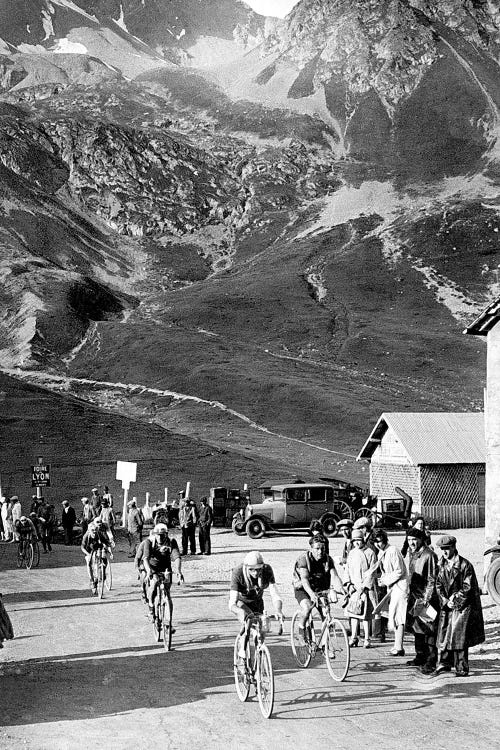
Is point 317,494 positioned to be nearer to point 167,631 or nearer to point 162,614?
point 162,614

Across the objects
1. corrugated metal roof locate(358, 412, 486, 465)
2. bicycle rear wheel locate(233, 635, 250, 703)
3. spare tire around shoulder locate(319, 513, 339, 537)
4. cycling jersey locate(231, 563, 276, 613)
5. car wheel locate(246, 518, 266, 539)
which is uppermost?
corrugated metal roof locate(358, 412, 486, 465)

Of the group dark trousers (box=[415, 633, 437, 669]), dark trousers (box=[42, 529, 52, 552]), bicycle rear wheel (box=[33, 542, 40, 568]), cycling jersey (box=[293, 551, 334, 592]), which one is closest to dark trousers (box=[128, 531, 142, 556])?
dark trousers (box=[42, 529, 52, 552])

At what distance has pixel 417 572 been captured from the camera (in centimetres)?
1348

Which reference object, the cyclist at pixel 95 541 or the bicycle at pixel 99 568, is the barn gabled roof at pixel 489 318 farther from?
the bicycle at pixel 99 568

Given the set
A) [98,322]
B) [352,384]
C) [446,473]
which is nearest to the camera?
[446,473]

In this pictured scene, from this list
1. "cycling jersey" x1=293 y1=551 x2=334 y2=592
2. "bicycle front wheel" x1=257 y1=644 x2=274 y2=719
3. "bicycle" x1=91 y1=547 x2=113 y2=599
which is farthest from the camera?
"bicycle" x1=91 y1=547 x2=113 y2=599

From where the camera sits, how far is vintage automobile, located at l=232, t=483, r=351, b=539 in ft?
130

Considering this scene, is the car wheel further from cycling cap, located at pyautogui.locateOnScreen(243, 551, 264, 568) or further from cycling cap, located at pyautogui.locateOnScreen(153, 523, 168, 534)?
cycling cap, located at pyautogui.locateOnScreen(243, 551, 264, 568)

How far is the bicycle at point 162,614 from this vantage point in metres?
15.1

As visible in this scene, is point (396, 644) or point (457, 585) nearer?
point (457, 585)

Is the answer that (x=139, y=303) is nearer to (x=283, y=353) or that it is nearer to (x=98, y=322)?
(x=98, y=322)

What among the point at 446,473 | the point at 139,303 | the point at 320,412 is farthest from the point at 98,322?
the point at 446,473

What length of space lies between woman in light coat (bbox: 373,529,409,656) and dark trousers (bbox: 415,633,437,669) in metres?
1.00

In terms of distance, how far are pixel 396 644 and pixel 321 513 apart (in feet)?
85.7
